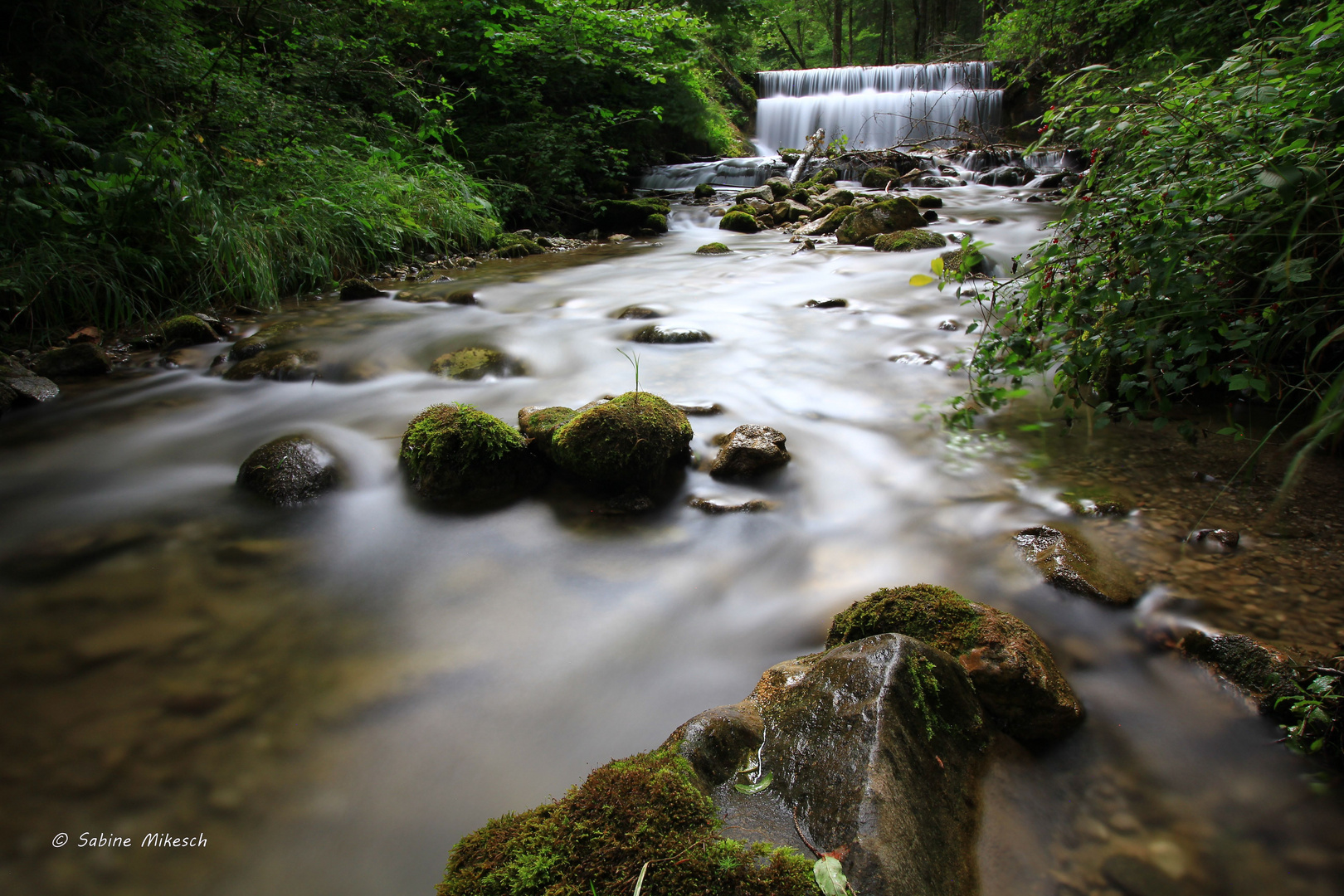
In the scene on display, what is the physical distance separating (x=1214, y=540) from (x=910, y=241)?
767 cm

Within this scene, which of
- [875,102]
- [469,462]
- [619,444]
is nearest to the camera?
[619,444]

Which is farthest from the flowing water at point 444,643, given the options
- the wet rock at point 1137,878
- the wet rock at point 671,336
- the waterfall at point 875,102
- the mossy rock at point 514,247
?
the waterfall at point 875,102

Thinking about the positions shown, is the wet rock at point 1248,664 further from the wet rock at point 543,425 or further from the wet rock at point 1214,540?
the wet rock at point 543,425

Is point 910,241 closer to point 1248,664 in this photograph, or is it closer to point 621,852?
point 1248,664

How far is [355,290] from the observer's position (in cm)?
757

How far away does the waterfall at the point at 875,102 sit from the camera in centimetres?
2095

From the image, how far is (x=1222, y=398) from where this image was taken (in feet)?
11.9

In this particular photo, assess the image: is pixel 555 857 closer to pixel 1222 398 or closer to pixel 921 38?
pixel 1222 398

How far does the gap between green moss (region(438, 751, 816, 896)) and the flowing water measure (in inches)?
21.4

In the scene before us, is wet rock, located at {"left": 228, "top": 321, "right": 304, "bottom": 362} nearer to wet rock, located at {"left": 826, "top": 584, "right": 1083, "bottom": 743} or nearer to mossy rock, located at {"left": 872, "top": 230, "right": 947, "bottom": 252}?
wet rock, located at {"left": 826, "top": 584, "right": 1083, "bottom": 743}

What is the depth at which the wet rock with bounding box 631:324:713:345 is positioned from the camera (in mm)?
6242

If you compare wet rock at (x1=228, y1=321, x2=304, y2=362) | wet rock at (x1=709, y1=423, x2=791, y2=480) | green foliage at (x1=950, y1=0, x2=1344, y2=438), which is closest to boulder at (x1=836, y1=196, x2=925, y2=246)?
wet rock at (x1=709, y1=423, x2=791, y2=480)

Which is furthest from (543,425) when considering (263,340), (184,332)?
(184,332)

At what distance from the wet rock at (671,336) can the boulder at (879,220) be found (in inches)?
218
